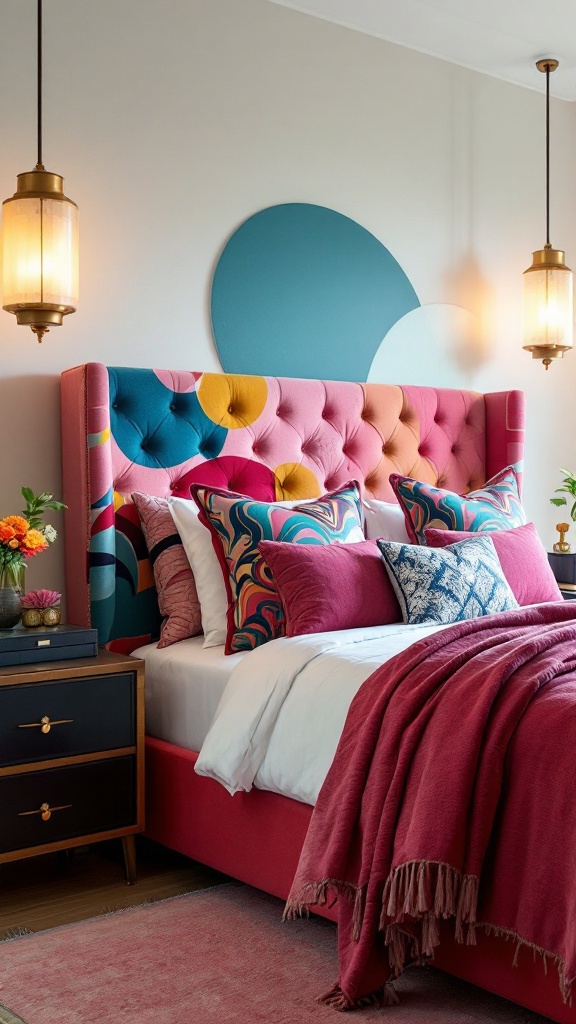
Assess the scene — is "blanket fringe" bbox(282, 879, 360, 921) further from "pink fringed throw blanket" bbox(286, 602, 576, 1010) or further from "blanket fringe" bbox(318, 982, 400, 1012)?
"blanket fringe" bbox(318, 982, 400, 1012)

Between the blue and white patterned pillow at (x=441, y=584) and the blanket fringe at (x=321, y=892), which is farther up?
the blue and white patterned pillow at (x=441, y=584)

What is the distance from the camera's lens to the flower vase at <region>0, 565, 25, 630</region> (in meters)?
2.55

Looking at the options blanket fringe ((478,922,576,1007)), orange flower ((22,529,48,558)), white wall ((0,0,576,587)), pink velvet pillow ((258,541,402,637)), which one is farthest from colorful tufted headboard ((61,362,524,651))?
blanket fringe ((478,922,576,1007))

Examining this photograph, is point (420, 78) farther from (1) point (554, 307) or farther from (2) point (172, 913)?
(2) point (172, 913)

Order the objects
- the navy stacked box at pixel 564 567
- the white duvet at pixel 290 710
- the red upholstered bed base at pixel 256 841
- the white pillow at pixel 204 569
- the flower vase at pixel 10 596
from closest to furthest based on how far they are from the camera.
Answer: the red upholstered bed base at pixel 256 841 → the white duvet at pixel 290 710 → the flower vase at pixel 10 596 → the white pillow at pixel 204 569 → the navy stacked box at pixel 564 567

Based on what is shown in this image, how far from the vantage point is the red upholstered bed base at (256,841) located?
6.08ft

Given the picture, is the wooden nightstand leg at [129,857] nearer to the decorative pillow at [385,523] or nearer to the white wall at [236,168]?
the white wall at [236,168]

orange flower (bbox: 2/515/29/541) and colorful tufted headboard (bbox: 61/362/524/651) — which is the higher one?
colorful tufted headboard (bbox: 61/362/524/651)

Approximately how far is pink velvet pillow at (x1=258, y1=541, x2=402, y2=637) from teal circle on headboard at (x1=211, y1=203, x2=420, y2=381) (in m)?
0.91

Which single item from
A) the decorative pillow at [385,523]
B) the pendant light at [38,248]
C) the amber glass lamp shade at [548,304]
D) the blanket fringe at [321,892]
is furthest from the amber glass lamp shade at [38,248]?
the amber glass lamp shade at [548,304]

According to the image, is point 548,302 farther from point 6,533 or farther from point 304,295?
point 6,533

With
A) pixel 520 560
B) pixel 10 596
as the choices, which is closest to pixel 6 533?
pixel 10 596

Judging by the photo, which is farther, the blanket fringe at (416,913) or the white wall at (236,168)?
the white wall at (236,168)

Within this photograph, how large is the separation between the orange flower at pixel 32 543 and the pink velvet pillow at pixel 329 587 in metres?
0.54
